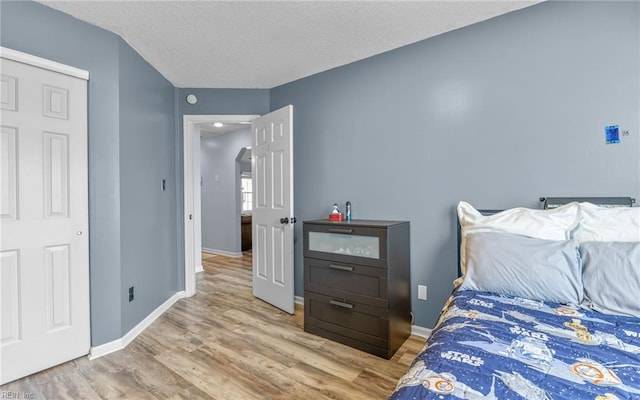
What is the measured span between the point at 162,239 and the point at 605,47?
388 cm

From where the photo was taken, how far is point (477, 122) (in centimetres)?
226

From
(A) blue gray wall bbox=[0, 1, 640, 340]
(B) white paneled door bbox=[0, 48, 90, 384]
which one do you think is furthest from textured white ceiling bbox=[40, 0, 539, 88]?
(B) white paneled door bbox=[0, 48, 90, 384]

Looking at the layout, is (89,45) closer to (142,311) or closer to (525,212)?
(142,311)

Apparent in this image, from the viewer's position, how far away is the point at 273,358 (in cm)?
220

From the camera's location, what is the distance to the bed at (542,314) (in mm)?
870

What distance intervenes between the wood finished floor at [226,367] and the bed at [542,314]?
33.7 inches

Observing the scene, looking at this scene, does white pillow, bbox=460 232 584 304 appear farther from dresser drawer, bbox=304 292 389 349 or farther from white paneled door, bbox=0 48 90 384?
white paneled door, bbox=0 48 90 384

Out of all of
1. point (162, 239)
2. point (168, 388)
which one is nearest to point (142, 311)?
point (162, 239)

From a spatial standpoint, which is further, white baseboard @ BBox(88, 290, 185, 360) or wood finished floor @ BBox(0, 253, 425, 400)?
white baseboard @ BBox(88, 290, 185, 360)

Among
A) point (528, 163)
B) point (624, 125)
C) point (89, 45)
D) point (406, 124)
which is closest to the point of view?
point (624, 125)

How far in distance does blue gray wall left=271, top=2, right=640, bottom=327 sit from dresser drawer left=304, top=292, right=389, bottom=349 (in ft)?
1.65

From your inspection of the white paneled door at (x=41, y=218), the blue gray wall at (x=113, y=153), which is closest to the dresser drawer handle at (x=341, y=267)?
the blue gray wall at (x=113, y=153)

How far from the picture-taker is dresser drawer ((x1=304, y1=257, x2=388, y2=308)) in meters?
2.24

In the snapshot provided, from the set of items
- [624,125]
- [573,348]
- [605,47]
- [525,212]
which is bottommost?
[573,348]
